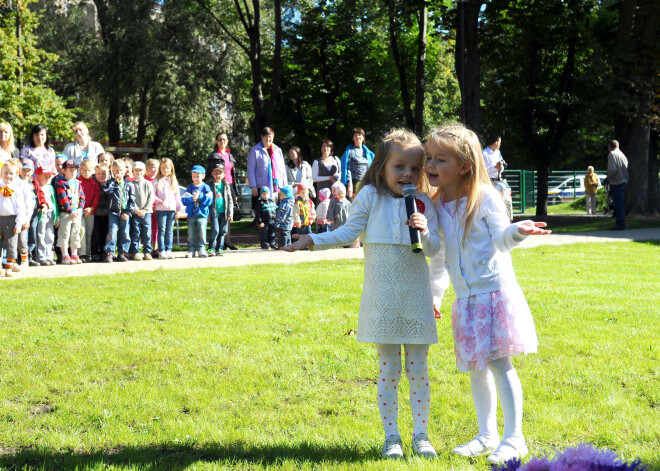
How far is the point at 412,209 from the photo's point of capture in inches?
154

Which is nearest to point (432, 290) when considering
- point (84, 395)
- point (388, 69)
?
point (84, 395)

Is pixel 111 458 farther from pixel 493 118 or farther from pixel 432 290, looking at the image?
pixel 493 118

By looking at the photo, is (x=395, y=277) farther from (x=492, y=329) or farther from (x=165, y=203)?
(x=165, y=203)

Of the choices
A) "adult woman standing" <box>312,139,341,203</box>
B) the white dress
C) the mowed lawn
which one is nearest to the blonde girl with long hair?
"adult woman standing" <box>312,139,341,203</box>

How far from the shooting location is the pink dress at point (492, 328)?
3.96 m

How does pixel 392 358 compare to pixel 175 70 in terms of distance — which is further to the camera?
pixel 175 70

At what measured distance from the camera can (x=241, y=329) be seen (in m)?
7.25

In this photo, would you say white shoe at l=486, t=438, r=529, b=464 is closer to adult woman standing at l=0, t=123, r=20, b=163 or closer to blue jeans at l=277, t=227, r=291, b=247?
adult woman standing at l=0, t=123, r=20, b=163

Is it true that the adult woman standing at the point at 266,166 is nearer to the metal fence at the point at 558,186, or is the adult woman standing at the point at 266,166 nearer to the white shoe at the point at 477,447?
the white shoe at the point at 477,447

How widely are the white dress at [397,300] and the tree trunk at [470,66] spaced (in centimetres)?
1686

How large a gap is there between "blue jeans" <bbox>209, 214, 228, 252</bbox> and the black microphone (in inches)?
417

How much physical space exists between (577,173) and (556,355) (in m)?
39.4

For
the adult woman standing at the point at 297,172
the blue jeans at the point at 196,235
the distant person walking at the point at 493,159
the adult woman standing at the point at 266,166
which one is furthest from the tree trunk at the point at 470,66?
the blue jeans at the point at 196,235

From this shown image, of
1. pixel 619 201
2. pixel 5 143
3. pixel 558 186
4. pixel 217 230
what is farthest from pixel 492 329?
pixel 558 186
